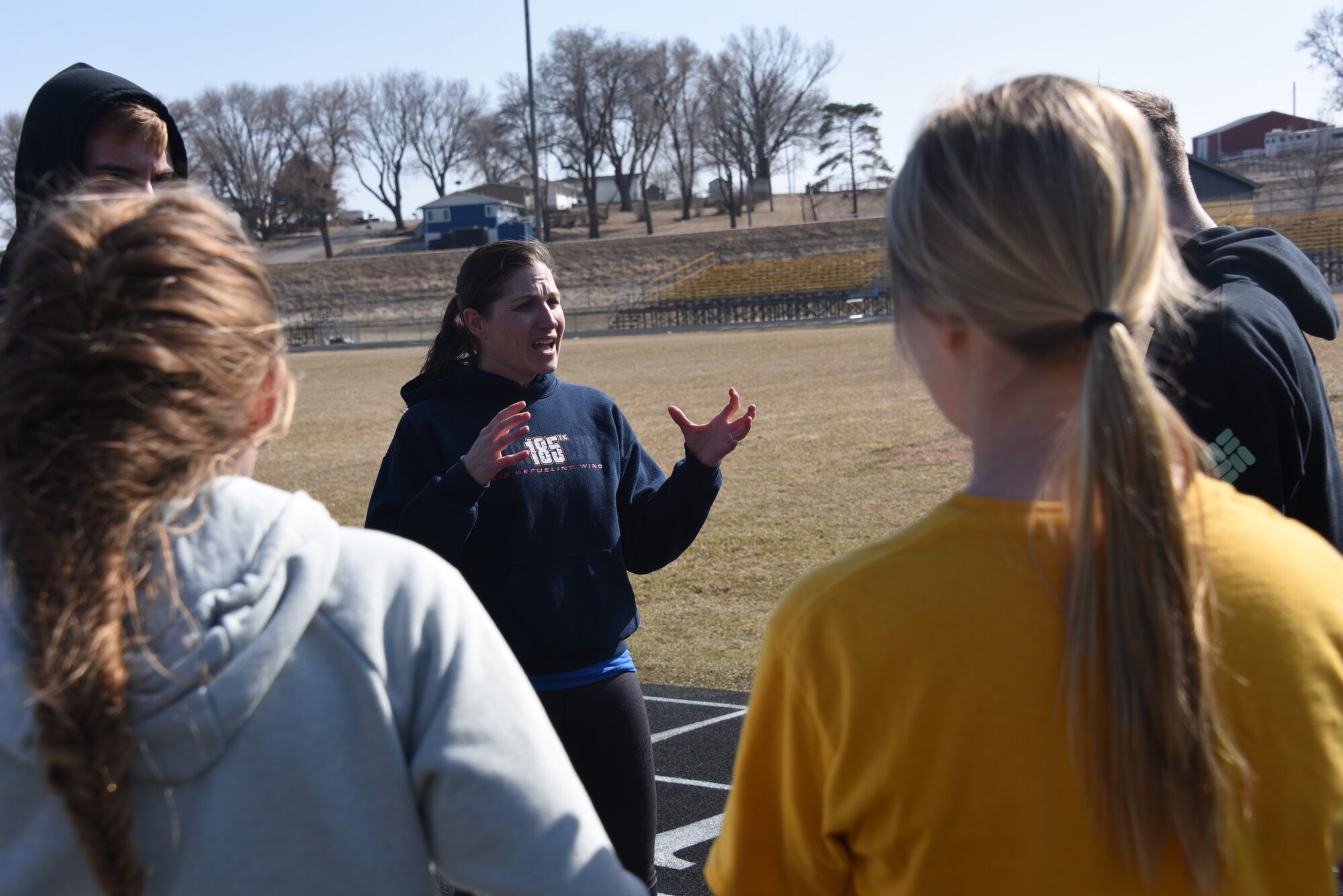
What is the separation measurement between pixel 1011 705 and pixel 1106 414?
0.38 metres

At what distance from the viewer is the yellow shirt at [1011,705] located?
4.53 ft

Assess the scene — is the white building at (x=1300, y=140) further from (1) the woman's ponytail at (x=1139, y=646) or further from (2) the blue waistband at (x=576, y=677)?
(1) the woman's ponytail at (x=1139, y=646)

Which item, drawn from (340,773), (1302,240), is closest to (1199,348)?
(340,773)

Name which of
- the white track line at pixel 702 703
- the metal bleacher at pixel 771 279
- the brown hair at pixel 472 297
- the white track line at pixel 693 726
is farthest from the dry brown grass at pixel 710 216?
the brown hair at pixel 472 297

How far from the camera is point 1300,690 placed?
1.39 meters

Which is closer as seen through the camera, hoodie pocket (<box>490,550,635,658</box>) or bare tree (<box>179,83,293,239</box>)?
hoodie pocket (<box>490,550,635,658</box>)

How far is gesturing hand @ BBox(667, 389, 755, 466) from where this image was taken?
3592 mm

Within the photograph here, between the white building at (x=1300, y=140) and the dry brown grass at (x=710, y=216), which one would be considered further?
the dry brown grass at (x=710, y=216)

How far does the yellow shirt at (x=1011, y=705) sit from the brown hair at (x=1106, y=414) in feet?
0.14

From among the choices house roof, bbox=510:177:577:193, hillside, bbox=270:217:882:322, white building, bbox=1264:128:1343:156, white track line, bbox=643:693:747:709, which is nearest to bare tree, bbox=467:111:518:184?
house roof, bbox=510:177:577:193

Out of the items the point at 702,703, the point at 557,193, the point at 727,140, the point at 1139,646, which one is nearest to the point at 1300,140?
the point at 727,140

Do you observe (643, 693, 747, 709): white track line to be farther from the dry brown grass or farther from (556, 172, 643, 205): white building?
(556, 172, 643, 205): white building

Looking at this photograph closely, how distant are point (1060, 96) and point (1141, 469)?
515 mm

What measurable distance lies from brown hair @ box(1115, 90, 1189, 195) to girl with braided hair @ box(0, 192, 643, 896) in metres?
2.38
